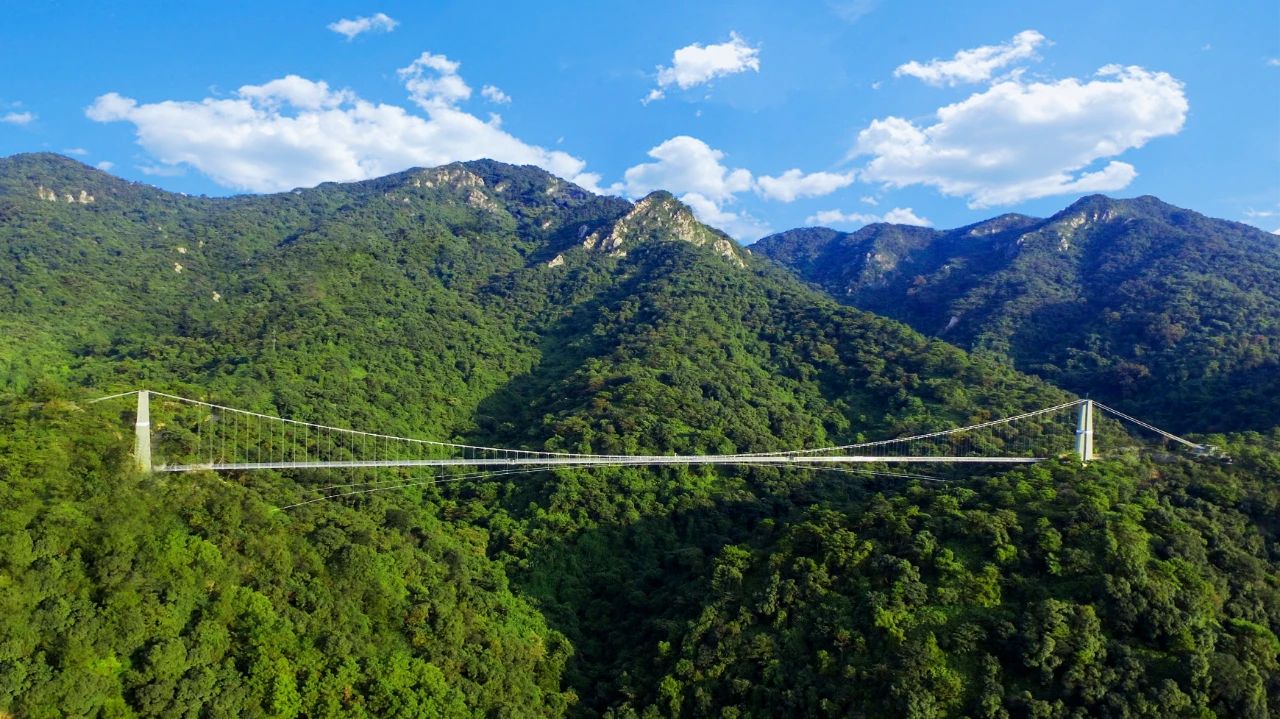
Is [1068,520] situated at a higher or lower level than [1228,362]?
lower

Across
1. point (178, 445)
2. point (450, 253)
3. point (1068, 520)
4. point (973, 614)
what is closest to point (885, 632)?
point (973, 614)

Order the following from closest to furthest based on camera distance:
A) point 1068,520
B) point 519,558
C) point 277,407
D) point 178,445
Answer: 1. point 1068,520
2. point 178,445
3. point 519,558
4. point 277,407

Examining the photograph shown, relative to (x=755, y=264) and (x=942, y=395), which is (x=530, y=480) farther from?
(x=755, y=264)

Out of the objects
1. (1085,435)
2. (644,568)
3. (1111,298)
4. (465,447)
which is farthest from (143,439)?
(1111,298)

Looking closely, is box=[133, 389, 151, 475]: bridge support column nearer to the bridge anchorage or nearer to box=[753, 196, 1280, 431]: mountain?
the bridge anchorage

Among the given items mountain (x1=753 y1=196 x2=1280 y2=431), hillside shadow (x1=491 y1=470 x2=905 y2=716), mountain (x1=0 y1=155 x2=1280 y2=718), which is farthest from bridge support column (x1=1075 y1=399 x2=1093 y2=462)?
mountain (x1=753 y1=196 x2=1280 y2=431)

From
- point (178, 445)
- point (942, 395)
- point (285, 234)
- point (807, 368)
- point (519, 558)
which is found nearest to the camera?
point (178, 445)
